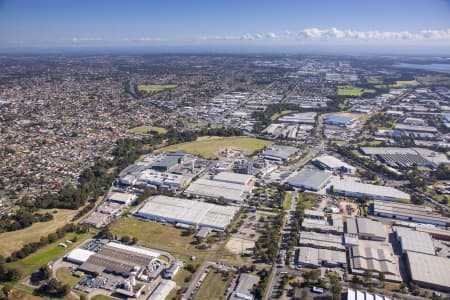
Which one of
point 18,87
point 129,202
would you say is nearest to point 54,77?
point 18,87

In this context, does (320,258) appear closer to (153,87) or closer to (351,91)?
(351,91)

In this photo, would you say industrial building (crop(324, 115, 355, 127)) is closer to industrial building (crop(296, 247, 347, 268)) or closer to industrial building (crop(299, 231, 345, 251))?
industrial building (crop(299, 231, 345, 251))

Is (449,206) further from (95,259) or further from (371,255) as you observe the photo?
(95,259)

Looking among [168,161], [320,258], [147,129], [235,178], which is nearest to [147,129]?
[147,129]

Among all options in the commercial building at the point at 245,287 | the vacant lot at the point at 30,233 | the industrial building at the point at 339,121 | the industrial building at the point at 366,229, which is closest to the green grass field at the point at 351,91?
the industrial building at the point at 339,121

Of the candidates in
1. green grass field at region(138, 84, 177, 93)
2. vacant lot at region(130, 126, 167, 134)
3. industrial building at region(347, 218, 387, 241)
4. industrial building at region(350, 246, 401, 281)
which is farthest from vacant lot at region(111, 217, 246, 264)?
green grass field at region(138, 84, 177, 93)
